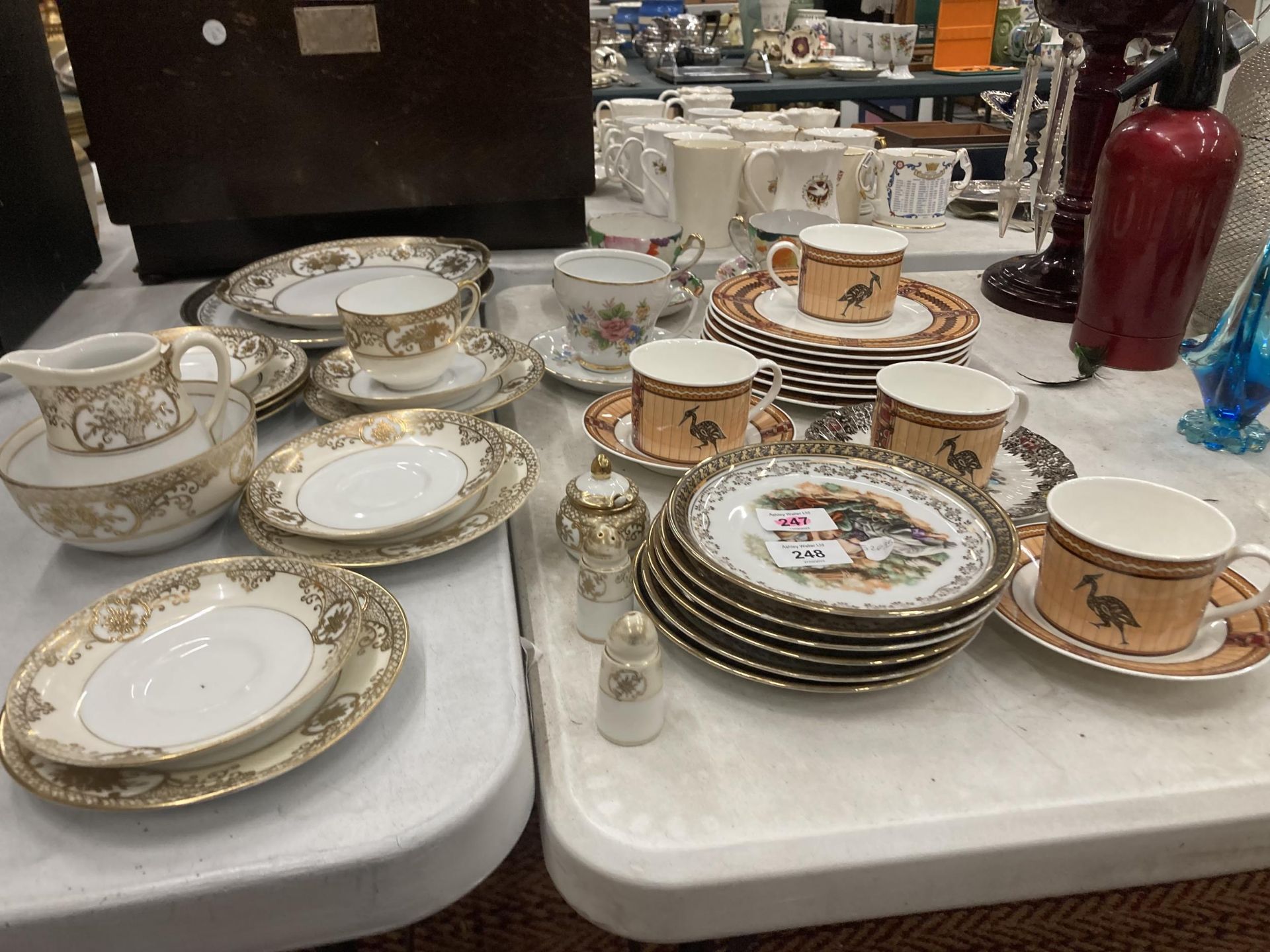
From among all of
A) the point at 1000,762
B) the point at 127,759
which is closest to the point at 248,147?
the point at 127,759

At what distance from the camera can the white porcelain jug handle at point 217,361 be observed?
0.71 m

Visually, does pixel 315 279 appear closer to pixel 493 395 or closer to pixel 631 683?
pixel 493 395

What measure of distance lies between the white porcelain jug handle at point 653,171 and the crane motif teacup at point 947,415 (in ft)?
2.42

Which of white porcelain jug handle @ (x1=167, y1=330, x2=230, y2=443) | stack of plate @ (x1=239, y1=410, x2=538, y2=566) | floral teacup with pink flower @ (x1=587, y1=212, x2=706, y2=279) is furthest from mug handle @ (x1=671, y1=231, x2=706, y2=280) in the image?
white porcelain jug handle @ (x1=167, y1=330, x2=230, y2=443)

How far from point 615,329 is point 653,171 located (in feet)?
1.91

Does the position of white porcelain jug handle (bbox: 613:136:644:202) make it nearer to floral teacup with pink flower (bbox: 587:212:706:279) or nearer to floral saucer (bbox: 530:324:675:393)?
floral teacup with pink flower (bbox: 587:212:706:279)

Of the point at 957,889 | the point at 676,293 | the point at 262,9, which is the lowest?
the point at 957,889

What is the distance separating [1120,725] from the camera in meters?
0.57

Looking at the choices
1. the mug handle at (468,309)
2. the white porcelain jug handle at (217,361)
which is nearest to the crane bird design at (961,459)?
the mug handle at (468,309)

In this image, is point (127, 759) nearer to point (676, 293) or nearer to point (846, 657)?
point (846, 657)

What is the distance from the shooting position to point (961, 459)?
29.6 inches

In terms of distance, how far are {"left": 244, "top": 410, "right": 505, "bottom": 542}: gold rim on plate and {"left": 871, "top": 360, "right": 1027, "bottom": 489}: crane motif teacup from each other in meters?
0.32

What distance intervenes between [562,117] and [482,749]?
99 centimetres

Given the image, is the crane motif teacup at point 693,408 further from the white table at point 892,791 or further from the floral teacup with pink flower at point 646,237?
the floral teacup with pink flower at point 646,237
